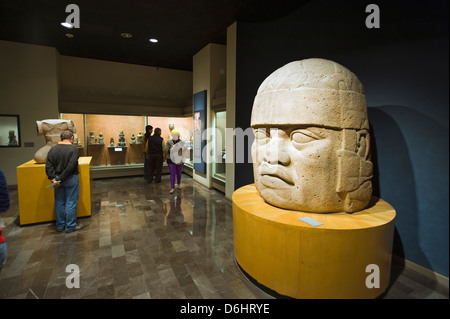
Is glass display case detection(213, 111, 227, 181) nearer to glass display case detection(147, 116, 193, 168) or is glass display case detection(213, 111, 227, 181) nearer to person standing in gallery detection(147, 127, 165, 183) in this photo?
person standing in gallery detection(147, 127, 165, 183)

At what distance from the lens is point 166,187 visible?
7.22 metres

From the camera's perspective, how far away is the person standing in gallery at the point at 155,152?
757cm

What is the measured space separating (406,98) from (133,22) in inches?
225

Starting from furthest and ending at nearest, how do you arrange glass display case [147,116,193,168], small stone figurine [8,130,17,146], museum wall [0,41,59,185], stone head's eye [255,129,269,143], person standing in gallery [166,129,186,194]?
glass display case [147,116,193,168] → small stone figurine [8,130,17,146] → museum wall [0,41,59,185] → person standing in gallery [166,129,186,194] → stone head's eye [255,129,269,143]

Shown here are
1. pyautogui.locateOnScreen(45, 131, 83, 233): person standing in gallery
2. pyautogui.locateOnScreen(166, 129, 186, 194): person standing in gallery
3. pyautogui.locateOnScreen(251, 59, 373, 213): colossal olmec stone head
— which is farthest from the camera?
pyautogui.locateOnScreen(166, 129, 186, 194): person standing in gallery

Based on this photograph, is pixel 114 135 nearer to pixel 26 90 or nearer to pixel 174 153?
pixel 26 90

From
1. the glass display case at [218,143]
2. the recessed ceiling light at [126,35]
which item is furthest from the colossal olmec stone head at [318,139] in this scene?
the recessed ceiling light at [126,35]

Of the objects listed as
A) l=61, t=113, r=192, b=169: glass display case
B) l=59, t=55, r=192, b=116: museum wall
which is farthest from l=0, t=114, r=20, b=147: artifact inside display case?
l=61, t=113, r=192, b=169: glass display case

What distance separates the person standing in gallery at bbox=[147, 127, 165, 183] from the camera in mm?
7574

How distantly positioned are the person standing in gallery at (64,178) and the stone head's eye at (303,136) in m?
3.47

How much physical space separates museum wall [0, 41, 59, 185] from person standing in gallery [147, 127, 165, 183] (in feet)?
9.74

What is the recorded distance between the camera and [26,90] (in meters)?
7.10

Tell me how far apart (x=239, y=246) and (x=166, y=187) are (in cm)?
466

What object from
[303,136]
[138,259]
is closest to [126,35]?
[138,259]
